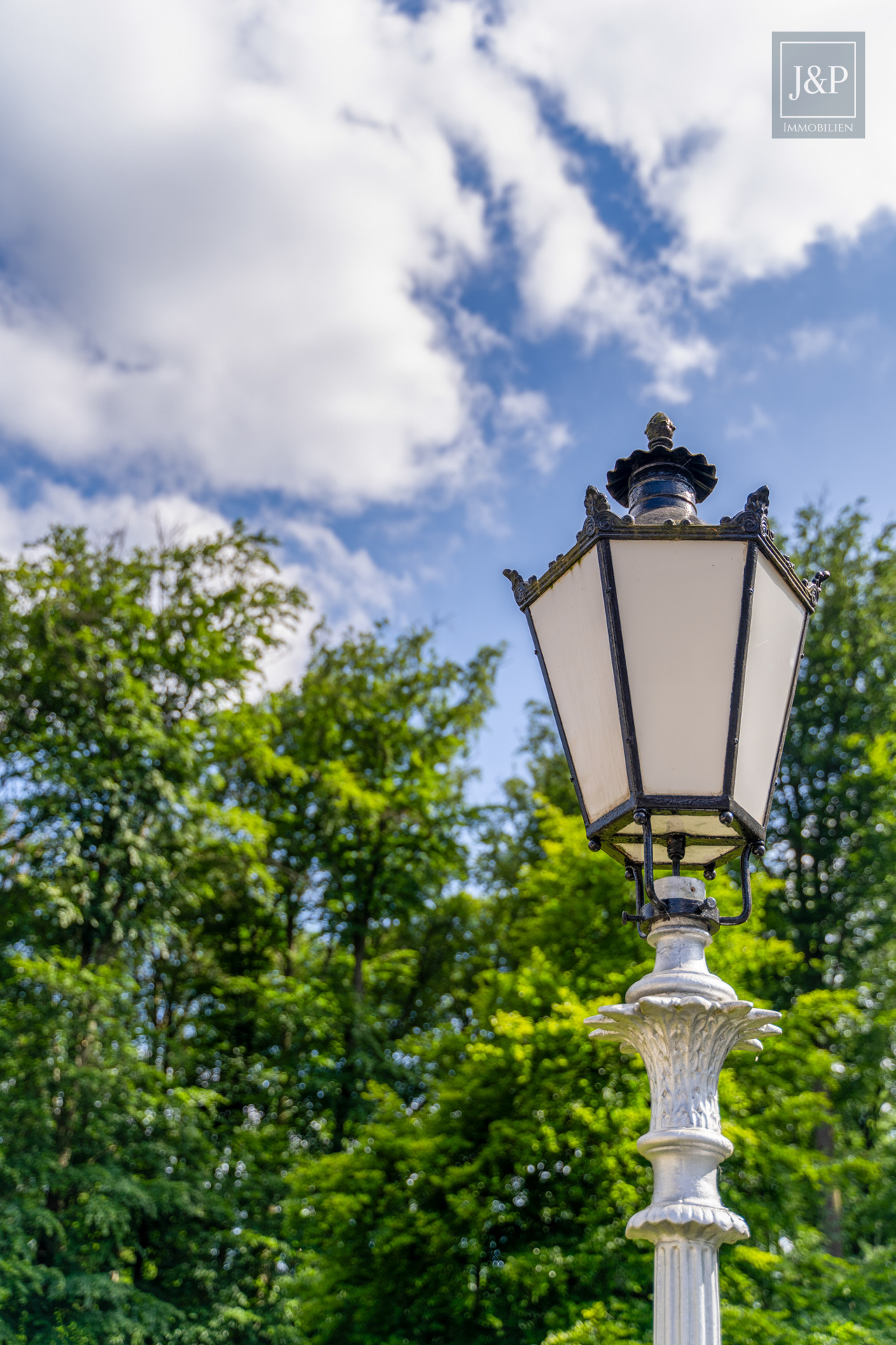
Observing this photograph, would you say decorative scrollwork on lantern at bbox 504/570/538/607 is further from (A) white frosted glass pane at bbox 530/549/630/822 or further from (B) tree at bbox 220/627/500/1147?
(B) tree at bbox 220/627/500/1147

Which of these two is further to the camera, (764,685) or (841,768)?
(841,768)

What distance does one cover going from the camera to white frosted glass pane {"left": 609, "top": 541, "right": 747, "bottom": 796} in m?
2.37

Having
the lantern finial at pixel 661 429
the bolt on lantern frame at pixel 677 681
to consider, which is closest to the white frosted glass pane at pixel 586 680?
the bolt on lantern frame at pixel 677 681

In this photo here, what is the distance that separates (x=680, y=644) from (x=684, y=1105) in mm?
983

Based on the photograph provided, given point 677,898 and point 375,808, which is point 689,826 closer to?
point 677,898

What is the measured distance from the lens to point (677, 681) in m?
2.41

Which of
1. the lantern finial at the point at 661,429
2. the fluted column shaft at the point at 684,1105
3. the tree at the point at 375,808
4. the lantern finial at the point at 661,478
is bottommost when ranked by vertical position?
the fluted column shaft at the point at 684,1105

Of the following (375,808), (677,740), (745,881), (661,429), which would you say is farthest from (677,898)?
(375,808)

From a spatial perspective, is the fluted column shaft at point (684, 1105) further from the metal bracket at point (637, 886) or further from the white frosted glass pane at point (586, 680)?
the white frosted glass pane at point (586, 680)

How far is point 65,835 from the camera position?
16281mm

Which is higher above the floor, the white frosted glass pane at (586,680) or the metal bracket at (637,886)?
the white frosted glass pane at (586,680)

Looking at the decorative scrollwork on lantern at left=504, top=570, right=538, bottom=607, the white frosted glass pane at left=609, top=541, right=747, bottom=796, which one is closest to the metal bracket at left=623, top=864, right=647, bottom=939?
the white frosted glass pane at left=609, top=541, right=747, bottom=796

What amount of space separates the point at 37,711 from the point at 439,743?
754 centimetres

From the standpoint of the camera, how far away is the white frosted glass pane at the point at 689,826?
2.38 metres
